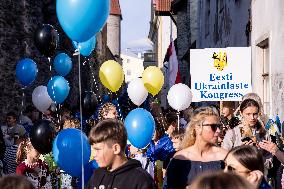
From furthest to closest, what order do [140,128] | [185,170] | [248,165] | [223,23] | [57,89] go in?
[223,23] → [57,89] → [140,128] → [185,170] → [248,165]

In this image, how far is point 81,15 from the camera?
5066 millimetres

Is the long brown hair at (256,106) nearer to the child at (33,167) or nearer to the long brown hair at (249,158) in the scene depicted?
the long brown hair at (249,158)

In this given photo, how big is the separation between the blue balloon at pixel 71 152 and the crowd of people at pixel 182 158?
0.12m

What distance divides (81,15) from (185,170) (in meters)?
1.88

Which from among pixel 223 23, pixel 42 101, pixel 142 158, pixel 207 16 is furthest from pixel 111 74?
pixel 207 16

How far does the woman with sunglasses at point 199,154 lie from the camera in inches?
158

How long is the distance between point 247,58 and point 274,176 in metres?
3.75

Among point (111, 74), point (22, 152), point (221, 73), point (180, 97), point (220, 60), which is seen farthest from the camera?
point (220, 60)

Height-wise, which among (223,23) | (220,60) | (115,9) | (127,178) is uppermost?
(115,9)

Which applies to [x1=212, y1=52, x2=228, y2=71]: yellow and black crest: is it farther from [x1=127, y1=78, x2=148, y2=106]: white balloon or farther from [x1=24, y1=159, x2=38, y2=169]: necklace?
[x1=24, y1=159, x2=38, y2=169]: necklace

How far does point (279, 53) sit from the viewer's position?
8.08m

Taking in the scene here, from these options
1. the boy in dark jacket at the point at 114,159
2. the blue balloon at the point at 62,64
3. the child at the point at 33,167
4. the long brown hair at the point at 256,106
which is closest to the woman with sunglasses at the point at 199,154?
the boy in dark jacket at the point at 114,159

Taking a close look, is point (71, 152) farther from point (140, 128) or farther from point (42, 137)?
point (140, 128)

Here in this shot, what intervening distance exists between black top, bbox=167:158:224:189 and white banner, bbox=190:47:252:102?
4.43 meters
